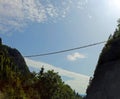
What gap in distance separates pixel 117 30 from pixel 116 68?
4.93m

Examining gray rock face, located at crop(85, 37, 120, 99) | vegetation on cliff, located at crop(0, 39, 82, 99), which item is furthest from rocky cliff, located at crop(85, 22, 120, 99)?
vegetation on cliff, located at crop(0, 39, 82, 99)

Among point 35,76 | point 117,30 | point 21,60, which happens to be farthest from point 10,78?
point 21,60

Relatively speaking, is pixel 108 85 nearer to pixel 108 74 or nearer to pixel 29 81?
pixel 108 74

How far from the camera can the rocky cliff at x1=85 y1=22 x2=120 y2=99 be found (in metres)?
19.5

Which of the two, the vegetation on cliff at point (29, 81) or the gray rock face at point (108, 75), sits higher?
the vegetation on cliff at point (29, 81)

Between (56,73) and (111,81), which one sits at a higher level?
(56,73)

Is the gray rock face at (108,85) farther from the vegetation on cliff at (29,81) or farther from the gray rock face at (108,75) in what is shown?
the vegetation on cliff at (29,81)

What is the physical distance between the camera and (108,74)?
67.6 feet

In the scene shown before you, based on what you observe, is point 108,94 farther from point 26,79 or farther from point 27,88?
point 26,79

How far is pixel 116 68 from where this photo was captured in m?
20.0

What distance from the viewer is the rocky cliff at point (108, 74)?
767 inches

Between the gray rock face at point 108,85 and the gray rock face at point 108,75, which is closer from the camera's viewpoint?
the gray rock face at point 108,85

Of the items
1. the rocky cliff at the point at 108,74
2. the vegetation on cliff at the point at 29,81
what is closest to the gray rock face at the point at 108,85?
the rocky cliff at the point at 108,74

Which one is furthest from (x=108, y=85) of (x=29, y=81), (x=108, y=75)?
(x=29, y=81)
